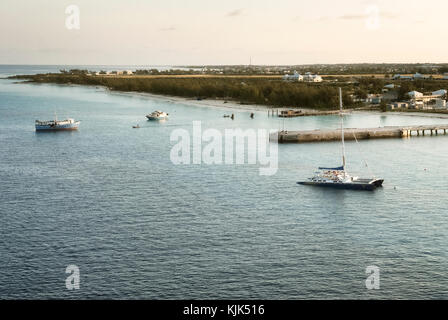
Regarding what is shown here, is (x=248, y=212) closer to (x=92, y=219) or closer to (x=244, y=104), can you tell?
(x=92, y=219)

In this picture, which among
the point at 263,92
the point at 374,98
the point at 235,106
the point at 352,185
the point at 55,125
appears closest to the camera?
the point at 352,185

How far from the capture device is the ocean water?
27.8 meters

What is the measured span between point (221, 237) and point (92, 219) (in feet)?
30.8

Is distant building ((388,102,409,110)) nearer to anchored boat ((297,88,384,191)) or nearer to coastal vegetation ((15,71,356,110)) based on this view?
coastal vegetation ((15,71,356,110))

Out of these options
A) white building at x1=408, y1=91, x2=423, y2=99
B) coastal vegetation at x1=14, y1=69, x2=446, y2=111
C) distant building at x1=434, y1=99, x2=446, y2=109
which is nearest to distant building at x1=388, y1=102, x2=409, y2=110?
coastal vegetation at x1=14, y1=69, x2=446, y2=111

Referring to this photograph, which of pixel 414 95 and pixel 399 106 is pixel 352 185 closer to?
pixel 399 106

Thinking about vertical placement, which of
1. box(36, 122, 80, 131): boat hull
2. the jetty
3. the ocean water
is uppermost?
box(36, 122, 80, 131): boat hull

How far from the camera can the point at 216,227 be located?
3625cm

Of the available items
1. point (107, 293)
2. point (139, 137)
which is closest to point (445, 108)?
point (139, 137)

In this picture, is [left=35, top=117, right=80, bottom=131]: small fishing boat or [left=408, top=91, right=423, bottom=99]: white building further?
[left=408, top=91, right=423, bottom=99]: white building

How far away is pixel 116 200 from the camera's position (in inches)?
1708

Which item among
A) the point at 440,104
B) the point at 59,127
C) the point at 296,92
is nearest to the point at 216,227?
the point at 59,127

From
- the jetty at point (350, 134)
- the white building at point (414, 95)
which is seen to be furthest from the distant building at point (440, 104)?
the jetty at point (350, 134)

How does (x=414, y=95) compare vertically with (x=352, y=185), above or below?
above
